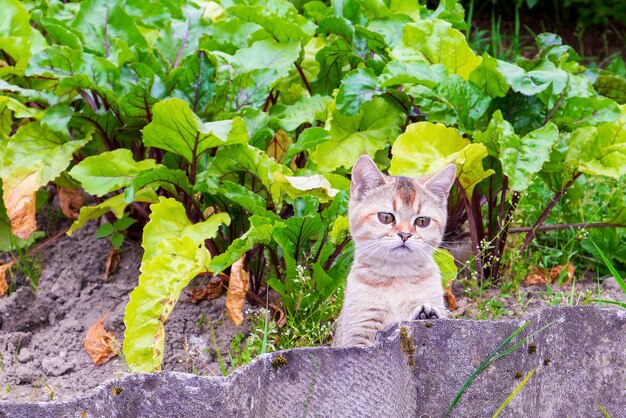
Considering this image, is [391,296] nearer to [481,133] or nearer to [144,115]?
[481,133]

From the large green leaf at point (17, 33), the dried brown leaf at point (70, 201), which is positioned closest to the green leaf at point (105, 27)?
the large green leaf at point (17, 33)

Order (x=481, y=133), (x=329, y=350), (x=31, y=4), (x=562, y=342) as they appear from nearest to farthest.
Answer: (x=329, y=350) → (x=562, y=342) → (x=481, y=133) → (x=31, y=4)

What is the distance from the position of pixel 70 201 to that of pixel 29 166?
1.71 ft

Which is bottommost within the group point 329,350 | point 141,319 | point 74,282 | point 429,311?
point 74,282

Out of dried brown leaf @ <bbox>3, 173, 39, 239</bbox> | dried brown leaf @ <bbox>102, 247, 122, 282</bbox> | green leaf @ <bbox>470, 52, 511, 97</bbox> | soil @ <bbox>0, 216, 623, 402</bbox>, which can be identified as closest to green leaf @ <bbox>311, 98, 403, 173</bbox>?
green leaf @ <bbox>470, 52, 511, 97</bbox>

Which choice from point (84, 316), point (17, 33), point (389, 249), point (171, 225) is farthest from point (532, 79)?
point (17, 33)

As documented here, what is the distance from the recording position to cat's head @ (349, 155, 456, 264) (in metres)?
3.35

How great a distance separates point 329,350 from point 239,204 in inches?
53.5

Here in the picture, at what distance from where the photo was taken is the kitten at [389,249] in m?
3.30

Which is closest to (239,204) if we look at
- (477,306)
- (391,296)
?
(391,296)

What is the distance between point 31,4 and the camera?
17.0ft

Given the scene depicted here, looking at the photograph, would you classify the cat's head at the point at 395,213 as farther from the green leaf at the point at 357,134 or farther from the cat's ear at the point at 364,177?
the green leaf at the point at 357,134

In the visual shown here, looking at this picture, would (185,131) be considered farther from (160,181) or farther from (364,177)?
(364,177)

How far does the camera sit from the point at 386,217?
342 centimetres
